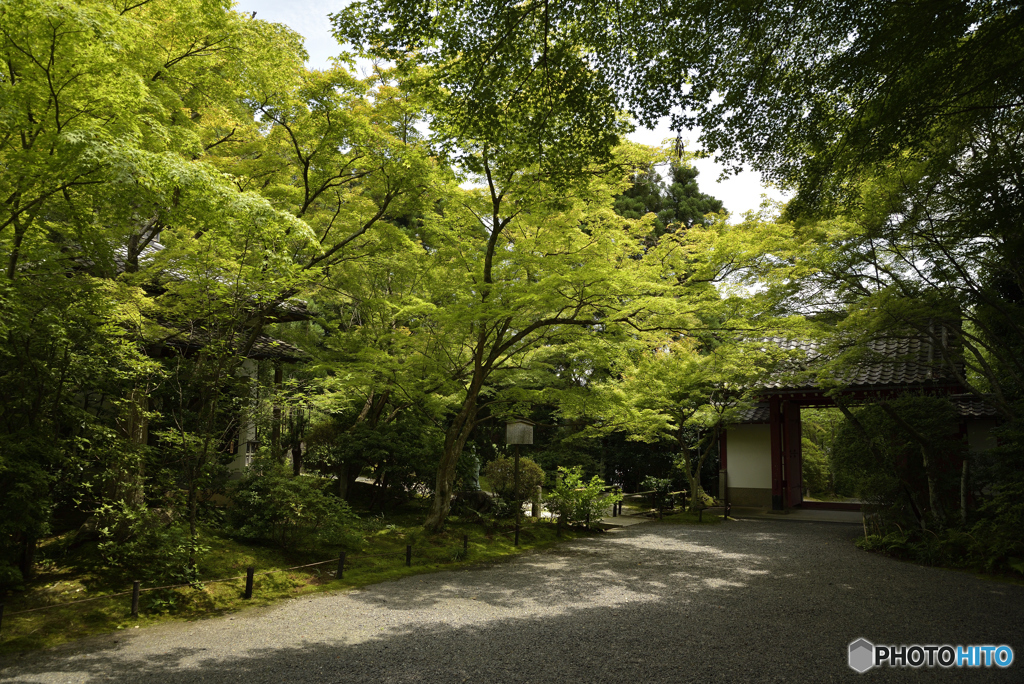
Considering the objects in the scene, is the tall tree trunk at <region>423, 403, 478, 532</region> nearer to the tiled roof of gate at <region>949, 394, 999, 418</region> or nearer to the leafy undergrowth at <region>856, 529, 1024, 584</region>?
the leafy undergrowth at <region>856, 529, 1024, 584</region>

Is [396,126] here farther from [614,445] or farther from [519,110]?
[614,445]

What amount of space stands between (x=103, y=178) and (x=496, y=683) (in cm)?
625

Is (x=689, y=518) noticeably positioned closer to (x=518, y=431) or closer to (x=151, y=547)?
(x=518, y=431)

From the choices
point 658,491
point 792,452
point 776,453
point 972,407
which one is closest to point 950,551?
point 972,407

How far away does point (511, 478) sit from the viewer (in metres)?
13.7

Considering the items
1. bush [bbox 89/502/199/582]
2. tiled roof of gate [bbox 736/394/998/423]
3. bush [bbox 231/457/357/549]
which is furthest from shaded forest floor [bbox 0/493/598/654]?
tiled roof of gate [bbox 736/394/998/423]

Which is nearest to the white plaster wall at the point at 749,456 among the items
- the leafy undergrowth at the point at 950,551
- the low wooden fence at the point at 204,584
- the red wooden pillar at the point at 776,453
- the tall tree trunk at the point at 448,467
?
the red wooden pillar at the point at 776,453

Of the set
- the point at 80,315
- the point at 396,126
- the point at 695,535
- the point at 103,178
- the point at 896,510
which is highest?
the point at 396,126

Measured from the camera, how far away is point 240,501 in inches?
361

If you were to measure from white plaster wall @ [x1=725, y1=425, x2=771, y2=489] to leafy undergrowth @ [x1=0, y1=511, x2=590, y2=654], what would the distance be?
994cm

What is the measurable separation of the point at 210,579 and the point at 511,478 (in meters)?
7.40

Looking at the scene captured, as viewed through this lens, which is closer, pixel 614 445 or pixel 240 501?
pixel 240 501

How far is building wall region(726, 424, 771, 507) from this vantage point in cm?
1767

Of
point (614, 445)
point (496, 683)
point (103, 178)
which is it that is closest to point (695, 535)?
point (614, 445)
